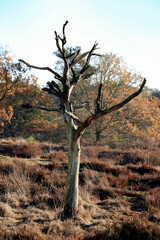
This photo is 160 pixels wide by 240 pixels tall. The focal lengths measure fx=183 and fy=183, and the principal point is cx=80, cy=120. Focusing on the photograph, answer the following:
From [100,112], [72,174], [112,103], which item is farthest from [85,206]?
[112,103]

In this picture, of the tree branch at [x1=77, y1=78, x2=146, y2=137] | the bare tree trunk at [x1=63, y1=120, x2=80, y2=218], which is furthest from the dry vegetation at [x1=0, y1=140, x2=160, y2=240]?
the tree branch at [x1=77, y1=78, x2=146, y2=137]

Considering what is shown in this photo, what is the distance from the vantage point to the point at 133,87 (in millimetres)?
15602

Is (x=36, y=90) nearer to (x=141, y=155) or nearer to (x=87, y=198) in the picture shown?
(x=141, y=155)

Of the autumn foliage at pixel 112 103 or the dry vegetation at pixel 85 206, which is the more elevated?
the autumn foliage at pixel 112 103

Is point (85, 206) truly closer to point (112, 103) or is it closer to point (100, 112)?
point (100, 112)

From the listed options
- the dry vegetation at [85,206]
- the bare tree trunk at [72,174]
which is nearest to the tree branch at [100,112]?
the bare tree trunk at [72,174]

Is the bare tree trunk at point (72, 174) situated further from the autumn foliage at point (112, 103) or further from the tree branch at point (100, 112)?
the autumn foliage at point (112, 103)

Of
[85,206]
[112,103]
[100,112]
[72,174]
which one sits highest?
[112,103]

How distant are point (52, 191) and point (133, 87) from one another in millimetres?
12395

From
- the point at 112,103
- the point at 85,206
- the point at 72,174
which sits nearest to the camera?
the point at 72,174

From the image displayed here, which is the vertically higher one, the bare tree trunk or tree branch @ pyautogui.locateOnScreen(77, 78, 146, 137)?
tree branch @ pyautogui.locateOnScreen(77, 78, 146, 137)

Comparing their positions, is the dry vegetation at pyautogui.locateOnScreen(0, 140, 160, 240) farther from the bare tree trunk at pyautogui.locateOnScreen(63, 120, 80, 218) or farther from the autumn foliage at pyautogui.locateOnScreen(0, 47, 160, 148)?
the autumn foliage at pyautogui.locateOnScreen(0, 47, 160, 148)

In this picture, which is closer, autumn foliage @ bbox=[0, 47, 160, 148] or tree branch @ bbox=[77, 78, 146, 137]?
tree branch @ bbox=[77, 78, 146, 137]

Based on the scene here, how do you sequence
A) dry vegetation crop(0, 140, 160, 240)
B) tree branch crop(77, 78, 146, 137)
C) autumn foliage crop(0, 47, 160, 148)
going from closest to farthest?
tree branch crop(77, 78, 146, 137), dry vegetation crop(0, 140, 160, 240), autumn foliage crop(0, 47, 160, 148)
